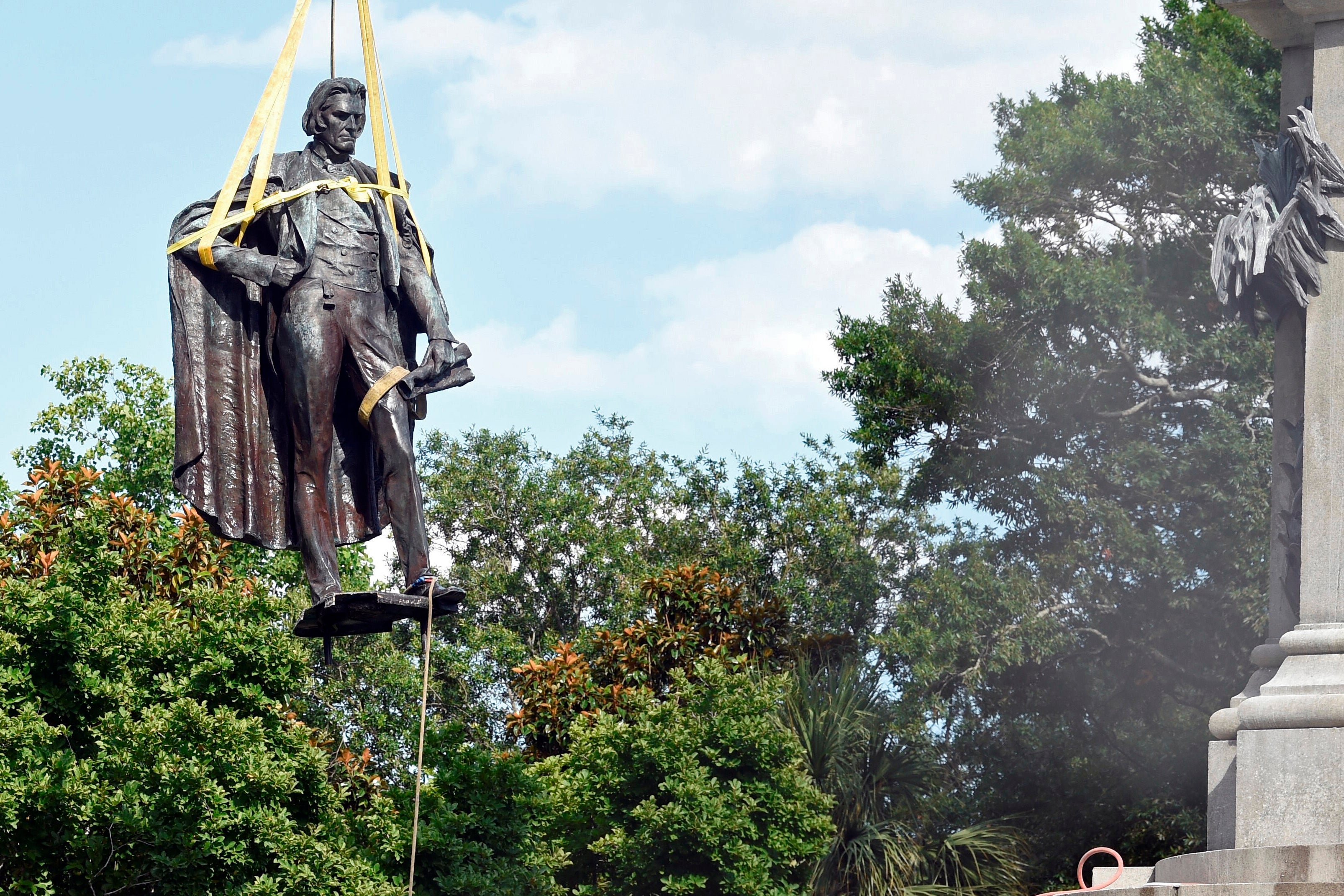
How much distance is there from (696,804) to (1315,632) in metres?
7.45

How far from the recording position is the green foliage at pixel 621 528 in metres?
26.3

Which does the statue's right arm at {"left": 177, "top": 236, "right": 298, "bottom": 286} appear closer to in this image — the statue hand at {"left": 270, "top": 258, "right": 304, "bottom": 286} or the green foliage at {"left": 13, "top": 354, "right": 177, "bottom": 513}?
the statue hand at {"left": 270, "top": 258, "right": 304, "bottom": 286}

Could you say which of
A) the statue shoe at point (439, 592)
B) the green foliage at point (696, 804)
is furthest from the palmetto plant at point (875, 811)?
the statue shoe at point (439, 592)

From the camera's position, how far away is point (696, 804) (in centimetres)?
1468

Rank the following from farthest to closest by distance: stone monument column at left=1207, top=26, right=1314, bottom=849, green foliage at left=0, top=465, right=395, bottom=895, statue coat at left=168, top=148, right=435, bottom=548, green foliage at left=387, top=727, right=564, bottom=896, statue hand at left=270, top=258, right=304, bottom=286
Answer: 1. green foliage at left=387, top=727, right=564, bottom=896
2. green foliage at left=0, top=465, right=395, bottom=895
3. stone monument column at left=1207, top=26, right=1314, bottom=849
4. statue hand at left=270, top=258, right=304, bottom=286
5. statue coat at left=168, top=148, right=435, bottom=548

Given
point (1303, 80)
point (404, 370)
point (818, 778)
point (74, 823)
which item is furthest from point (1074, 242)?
point (404, 370)

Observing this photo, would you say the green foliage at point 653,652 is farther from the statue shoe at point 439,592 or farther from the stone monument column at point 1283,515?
the statue shoe at point 439,592

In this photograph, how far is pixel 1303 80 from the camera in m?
9.37

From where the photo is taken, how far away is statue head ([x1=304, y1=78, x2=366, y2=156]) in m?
7.69

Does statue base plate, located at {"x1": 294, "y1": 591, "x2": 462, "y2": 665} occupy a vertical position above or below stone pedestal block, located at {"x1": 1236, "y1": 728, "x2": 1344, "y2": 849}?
above

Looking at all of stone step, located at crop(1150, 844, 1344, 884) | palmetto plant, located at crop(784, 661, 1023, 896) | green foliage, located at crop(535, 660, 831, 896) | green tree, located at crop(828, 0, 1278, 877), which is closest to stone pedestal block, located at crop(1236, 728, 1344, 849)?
stone step, located at crop(1150, 844, 1344, 884)

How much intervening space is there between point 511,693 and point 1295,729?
678 inches

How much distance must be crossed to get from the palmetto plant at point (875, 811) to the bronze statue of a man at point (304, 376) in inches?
367

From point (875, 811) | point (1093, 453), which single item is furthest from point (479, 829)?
point (1093, 453)
